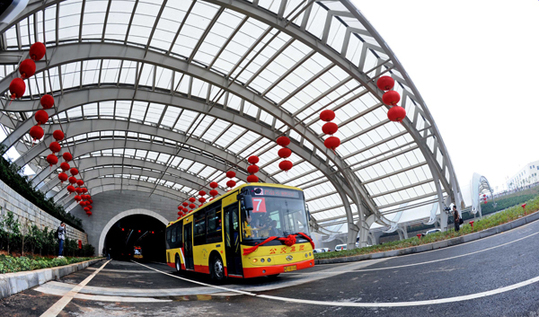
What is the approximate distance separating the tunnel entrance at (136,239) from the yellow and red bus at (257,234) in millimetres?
41079

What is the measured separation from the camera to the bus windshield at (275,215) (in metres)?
8.52

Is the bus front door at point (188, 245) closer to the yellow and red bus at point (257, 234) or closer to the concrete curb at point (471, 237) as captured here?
the yellow and red bus at point (257, 234)

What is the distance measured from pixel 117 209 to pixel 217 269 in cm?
3654

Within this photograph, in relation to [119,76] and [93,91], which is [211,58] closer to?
[119,76]

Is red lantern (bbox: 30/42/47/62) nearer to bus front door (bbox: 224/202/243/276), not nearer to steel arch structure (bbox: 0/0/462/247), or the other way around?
steel arch structure (bbox: 0/0/462/247)

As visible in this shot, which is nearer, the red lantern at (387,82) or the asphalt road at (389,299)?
the asphalt road at (389,299)

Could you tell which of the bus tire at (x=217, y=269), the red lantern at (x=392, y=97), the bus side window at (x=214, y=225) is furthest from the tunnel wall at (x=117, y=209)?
the red lantern at (x=392, y=97)

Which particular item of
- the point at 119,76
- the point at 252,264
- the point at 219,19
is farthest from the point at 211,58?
the point at 252,264

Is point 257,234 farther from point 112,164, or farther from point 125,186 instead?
point 125,186

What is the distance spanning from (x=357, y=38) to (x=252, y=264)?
44.2ft

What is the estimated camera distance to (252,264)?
8.08 meters

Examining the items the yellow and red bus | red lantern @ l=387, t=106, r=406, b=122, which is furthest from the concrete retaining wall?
red lantern @ l=387, t=106, r=406, b=122

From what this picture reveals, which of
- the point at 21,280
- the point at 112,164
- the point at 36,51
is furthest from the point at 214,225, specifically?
the point at 112,164

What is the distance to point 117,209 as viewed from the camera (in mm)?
41281
